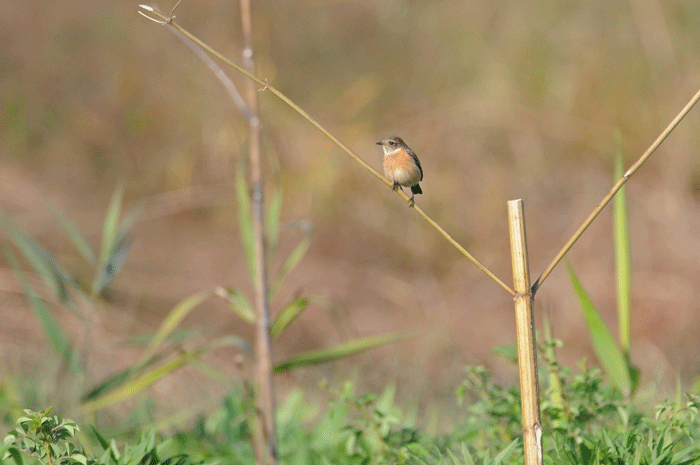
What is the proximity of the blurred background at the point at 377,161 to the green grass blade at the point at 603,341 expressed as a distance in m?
2.44

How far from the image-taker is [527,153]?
6.18 metres

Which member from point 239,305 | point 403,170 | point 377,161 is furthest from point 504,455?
point 377,161

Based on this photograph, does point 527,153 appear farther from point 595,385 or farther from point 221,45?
point 595,385

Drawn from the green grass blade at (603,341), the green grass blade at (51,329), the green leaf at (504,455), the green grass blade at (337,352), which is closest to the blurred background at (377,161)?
the green grass blade at (51,329)

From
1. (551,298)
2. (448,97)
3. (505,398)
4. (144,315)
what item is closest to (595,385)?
(505,398)

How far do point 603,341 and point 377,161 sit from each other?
176 inches

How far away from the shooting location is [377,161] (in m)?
6.08

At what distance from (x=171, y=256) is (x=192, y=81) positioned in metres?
1.93

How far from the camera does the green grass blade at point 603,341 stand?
1.70 m

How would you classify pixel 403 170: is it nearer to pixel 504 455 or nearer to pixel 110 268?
pixel 110 268

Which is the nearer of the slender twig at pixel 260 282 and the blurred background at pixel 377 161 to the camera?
the slender twig at pixel 260 282

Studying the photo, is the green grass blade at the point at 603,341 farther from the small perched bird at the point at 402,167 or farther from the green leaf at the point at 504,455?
the small perched bird at the point at 402,167

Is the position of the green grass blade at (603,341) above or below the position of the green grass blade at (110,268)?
below

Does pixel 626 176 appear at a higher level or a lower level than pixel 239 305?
lower
